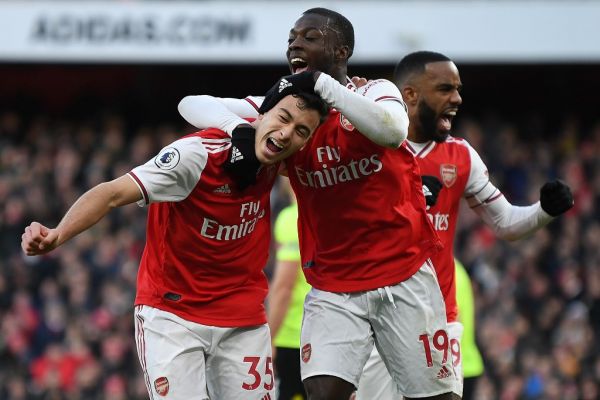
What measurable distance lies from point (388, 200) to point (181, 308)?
113 centimetres

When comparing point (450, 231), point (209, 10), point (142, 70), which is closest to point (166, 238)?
point (450, 231)

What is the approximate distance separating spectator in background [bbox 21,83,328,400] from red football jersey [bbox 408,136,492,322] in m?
0.99

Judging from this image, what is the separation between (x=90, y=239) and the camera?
16406mm

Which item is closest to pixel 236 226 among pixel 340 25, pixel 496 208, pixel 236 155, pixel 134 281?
pixel 236 155

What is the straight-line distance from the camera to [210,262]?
5.80m

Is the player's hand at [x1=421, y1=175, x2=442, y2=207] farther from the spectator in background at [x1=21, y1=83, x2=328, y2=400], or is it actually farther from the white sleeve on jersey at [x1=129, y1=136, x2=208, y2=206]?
the white sleeve on jersey at [x1=129, y1=136, x2=208, y2=206]

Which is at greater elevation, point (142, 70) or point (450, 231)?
point (142, 70)

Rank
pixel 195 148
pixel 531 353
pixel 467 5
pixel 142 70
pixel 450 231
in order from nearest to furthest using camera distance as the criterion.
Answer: pixel 195 148, pixel 450 231, pixel 531 353, pixel 467 5, pixel 142 70

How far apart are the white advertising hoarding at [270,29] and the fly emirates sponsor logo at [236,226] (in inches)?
507

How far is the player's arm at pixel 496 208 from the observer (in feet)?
21.7

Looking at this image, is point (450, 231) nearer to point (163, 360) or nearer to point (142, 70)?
point (163, 360)

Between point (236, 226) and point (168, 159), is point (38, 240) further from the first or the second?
point (236, 226)

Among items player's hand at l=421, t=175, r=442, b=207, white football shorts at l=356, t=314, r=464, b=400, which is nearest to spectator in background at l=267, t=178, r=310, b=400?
white football shorts at l=356, t=314, r=464, b=400

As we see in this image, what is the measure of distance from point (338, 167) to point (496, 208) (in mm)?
1471
